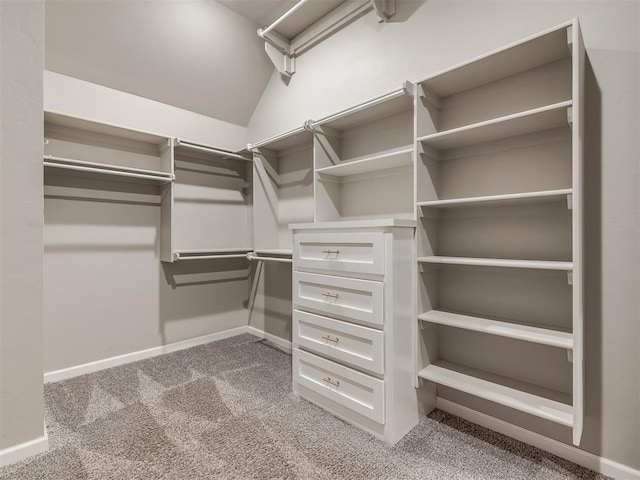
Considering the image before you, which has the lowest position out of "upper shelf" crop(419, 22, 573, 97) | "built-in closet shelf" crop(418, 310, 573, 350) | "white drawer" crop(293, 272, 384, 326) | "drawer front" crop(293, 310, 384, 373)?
"drawer front" crop(293, 310, 384, 373)

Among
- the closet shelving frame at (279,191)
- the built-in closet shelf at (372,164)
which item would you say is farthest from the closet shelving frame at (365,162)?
the closet shelving frame at (279,191)

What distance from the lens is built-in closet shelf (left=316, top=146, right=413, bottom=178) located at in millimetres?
1837

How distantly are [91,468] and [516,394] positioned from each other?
1.89 meters

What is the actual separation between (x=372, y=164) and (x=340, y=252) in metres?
0.63

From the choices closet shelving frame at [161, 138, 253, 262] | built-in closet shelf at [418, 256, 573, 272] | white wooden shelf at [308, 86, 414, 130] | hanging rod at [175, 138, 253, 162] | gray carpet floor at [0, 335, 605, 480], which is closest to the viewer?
built-in closet shelf at [418, 256, 573, 272]

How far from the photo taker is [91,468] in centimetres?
140

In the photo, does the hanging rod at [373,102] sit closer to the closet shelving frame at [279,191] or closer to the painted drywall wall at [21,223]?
the closet shelving frame at [279,191]

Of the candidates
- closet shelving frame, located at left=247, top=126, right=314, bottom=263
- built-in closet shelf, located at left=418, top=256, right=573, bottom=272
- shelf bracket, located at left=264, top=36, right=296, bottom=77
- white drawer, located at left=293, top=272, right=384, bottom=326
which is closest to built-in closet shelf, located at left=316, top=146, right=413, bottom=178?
closet shelving frame, located at left=247, top=126, right=314, bottom=263

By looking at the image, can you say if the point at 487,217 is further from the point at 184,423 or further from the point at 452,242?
the point at 184,423

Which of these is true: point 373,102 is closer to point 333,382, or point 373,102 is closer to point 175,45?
point 333,382

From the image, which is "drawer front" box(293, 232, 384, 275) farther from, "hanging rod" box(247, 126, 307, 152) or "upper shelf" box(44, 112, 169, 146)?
"upper shelf" box(44, 112, 169, 146)

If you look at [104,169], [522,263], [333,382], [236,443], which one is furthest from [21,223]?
[522,263]

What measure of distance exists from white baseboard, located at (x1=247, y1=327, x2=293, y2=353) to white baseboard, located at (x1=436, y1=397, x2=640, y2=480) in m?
1.36

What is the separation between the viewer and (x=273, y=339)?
3027 mm
